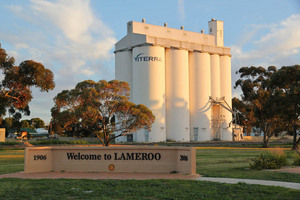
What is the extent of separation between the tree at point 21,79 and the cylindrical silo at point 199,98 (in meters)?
42.1

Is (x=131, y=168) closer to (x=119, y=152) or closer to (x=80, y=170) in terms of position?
(x=119, y=152)

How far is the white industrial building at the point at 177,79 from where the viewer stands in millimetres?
71750

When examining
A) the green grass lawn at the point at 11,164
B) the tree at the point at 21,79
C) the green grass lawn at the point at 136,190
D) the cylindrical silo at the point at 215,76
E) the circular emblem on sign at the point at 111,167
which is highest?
the cylindrical silo at the point at 215,76

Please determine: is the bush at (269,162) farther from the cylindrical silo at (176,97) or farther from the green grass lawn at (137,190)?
the cylindrical silo at (176,97)

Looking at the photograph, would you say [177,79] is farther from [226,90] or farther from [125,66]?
[226,90]

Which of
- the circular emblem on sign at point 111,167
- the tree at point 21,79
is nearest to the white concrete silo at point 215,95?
the tree at point 21,79

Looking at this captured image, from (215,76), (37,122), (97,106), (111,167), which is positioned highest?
(215,76)

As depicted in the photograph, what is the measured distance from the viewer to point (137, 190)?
11.0m

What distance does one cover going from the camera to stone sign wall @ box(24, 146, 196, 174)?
15.6 meters

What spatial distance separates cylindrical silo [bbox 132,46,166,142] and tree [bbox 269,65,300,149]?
2995cm

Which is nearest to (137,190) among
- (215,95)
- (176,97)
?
(176,97)

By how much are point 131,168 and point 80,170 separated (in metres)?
2.58

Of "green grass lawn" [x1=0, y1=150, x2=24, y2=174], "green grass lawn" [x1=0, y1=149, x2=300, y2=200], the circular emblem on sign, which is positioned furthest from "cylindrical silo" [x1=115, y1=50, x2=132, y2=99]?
"green grass lawn" [x1=0, y1=149, x2=300, y2=200]

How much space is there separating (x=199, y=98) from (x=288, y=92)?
3667cm
